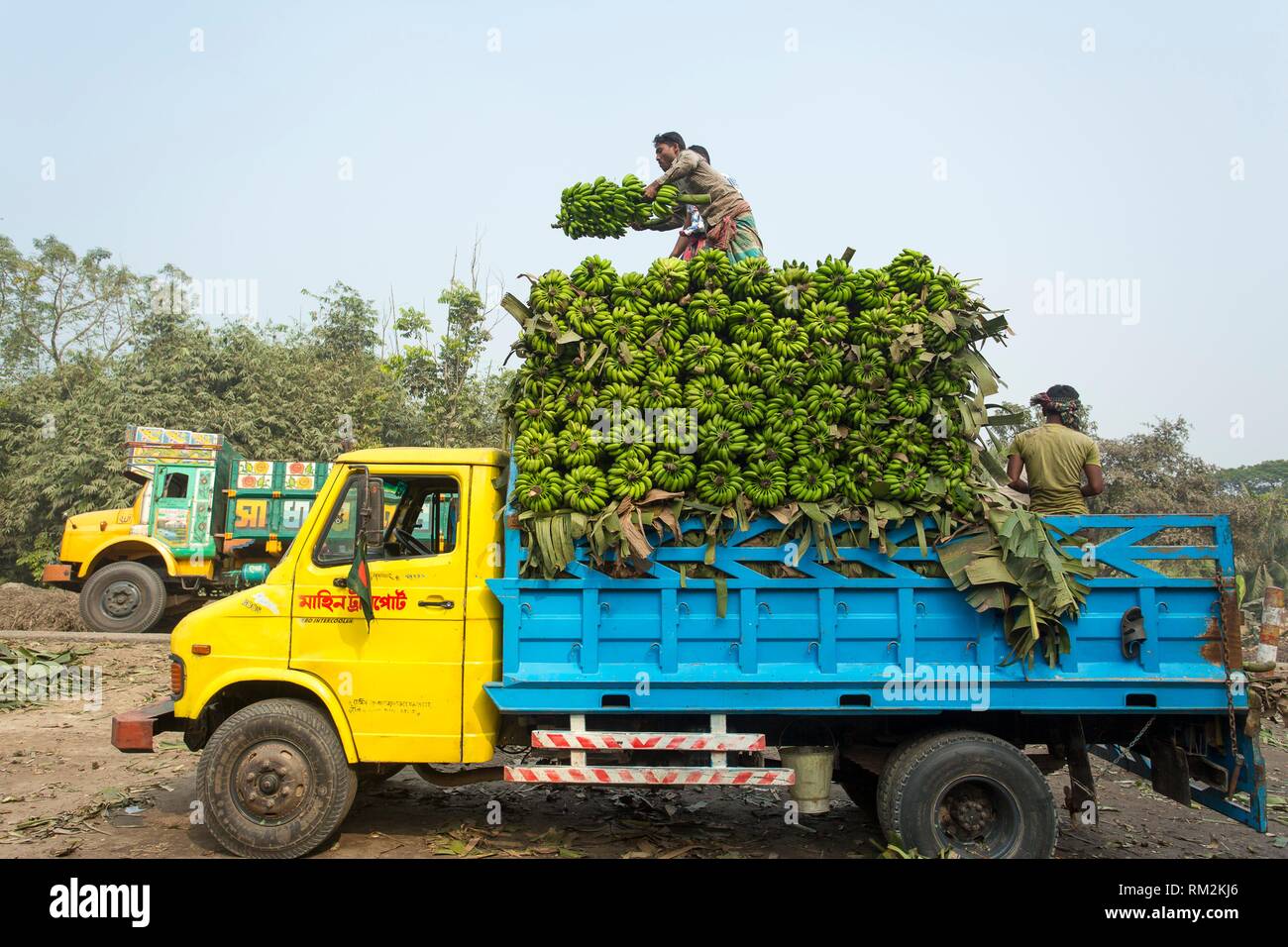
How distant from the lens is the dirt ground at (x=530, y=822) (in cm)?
529

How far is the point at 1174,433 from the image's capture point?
15.9 metres

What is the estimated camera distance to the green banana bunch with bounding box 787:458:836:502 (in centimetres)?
466

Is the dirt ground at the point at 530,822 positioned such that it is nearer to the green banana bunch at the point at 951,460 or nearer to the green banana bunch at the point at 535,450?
the green banana bunch at the point at 951,460

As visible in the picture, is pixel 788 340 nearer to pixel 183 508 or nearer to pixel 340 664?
pixel 340 664

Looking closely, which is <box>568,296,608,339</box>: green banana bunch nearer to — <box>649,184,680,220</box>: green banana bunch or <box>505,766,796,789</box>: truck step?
<box>649,184,680,220</box>: green banana bunch

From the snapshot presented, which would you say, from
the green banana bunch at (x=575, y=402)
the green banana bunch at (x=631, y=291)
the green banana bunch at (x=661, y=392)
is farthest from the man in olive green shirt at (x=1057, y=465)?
the green banana bunch at (x=575, y=402)

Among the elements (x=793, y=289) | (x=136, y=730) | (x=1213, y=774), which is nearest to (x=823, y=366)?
(x=793, y=289)

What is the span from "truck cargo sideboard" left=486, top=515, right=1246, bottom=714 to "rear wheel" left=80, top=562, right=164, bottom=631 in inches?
449

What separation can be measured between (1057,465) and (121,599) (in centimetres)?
1409

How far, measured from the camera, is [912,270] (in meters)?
4.84

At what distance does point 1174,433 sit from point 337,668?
16.5 meters

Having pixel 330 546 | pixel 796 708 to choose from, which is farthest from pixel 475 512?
pixel 796 708

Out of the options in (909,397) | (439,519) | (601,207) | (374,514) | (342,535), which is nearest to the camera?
(374,514)

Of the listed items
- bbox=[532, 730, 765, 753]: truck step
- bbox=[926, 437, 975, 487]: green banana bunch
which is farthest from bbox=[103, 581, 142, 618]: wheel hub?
bbox=[926, 437, 975, 487]: green banana bunch
